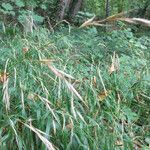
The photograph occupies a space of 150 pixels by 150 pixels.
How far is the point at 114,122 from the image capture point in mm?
3273

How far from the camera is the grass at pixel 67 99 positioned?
3023 millimetres

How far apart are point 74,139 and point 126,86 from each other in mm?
1175

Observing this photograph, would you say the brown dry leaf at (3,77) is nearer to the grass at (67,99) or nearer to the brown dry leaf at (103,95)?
the grass at (67,99)

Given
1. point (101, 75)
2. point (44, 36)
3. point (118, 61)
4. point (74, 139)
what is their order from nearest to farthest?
1. point (74, 139)
2. point (101, 75)
3. point (118, 61)
4. point (44, 36)

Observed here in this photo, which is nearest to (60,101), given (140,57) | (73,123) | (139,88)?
(73,123)

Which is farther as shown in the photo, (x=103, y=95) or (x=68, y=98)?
(x=103, y=95)

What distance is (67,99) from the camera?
3312 millimetres

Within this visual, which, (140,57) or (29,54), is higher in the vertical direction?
(29,54)

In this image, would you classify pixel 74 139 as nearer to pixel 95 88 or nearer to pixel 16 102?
pixel 16 102

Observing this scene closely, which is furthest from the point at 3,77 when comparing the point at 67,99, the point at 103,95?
the point at 103,95

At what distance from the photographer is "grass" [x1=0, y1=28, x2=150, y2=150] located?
3.02 m

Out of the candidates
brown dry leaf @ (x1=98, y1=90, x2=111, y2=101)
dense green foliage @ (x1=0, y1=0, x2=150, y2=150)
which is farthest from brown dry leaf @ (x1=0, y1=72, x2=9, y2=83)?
brown dry leaf @ (x1=98, y1=90, x2=111, y2=101)

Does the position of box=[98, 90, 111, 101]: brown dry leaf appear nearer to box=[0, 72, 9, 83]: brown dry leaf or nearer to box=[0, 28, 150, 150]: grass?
box=[0, 28, 150, 150]: grass

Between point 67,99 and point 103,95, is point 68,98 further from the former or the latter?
point 103,95
